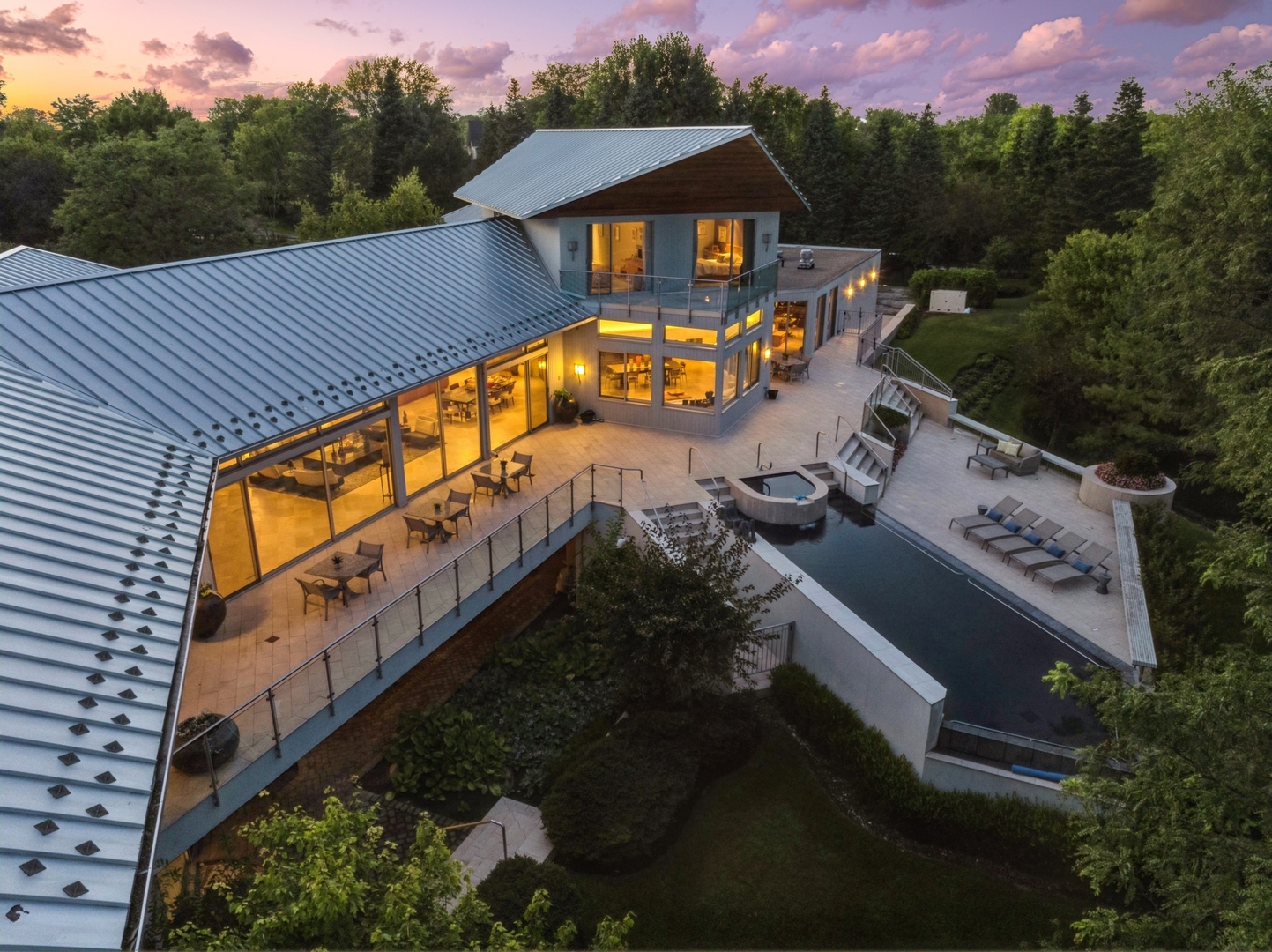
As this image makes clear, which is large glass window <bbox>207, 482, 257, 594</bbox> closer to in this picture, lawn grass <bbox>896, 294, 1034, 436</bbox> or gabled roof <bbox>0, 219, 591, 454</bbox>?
gabled roof <bbox>0, 219, 591, 454</bbox>

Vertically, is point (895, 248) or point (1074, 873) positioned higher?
point (895, 248)

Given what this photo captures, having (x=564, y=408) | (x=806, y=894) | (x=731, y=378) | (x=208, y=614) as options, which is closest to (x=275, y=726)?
(x=208, y=614)

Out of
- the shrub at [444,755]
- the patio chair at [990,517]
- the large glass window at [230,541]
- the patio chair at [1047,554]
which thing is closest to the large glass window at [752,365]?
the patio chair at [990,517]

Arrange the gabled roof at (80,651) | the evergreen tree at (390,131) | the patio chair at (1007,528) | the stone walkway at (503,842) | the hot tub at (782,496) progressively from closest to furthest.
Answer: the gabled roof at (80,651) → the stone walkway at (503,842) → the patio chair at (1007,528) → the hot tub at (782,496) → the evergreen tree at (390,131)

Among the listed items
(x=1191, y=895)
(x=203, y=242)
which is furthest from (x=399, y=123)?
(x=1191, y=895)

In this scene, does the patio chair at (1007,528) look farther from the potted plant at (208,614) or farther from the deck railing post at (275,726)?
the potted plant at (208,614)

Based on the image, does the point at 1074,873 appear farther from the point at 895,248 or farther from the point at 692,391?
the point at 895,248

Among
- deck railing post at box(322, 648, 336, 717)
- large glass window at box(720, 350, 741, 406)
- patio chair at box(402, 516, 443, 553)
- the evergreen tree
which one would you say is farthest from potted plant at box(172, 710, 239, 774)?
the evergreen tree

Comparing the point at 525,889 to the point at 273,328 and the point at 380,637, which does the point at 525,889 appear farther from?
the point at 273,328
